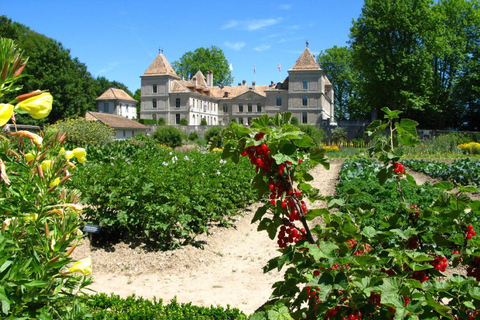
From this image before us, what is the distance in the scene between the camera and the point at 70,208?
169 cm

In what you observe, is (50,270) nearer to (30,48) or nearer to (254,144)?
(254,144)

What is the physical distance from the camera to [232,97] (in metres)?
68.9

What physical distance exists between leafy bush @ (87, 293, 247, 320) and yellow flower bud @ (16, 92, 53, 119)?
2.53 m

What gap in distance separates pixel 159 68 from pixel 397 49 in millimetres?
37030

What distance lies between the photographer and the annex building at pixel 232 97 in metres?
56.2

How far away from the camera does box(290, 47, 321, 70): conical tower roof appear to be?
182 feet

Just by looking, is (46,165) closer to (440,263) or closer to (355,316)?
(355,316)

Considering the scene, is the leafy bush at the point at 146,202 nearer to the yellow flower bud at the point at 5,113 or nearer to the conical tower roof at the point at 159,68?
the yellow flower bud at the point at 5,113

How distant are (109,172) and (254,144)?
5667 millimetres

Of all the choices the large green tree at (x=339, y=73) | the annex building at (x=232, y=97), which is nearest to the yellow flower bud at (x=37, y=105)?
the annex building at (x=232, y=97)

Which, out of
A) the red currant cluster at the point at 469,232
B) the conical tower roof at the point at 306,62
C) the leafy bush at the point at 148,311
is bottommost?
the leafy bush at the point at 148,311

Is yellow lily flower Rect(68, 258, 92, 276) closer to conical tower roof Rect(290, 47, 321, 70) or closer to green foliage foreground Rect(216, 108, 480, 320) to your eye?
green foliage foreground Rect(216, 108, 480, 320)

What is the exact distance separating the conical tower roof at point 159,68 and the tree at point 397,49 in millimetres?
32708

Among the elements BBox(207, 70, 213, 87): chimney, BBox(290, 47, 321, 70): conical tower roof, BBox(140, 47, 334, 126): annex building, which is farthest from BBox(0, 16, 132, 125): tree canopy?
BBox(290, 47, 321, 70): conical tower roof
